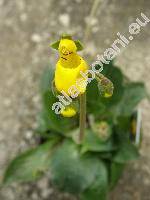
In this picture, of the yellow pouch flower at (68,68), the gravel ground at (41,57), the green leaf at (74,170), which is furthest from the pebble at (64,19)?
the yellow pouch flower at (68,68)

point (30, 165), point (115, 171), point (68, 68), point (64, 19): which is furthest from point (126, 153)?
point (64, 19)

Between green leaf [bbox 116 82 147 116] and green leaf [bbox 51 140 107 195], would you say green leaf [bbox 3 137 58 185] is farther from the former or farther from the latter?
green leaf [bbox 116 82 147 116]

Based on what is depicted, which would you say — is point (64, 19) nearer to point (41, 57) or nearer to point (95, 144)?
point (41, 57)

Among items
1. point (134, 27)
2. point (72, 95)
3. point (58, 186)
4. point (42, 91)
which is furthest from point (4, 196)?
point (134, 27)

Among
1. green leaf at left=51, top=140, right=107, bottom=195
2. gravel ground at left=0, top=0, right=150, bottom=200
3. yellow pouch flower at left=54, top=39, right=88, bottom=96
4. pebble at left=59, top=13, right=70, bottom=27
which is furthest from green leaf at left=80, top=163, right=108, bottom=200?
pebble at left=59, top=13, right=70, bottom=27

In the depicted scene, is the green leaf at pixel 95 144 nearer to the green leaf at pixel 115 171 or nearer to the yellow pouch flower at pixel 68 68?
the green leaf at pixel 115 171

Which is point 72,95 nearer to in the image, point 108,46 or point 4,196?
point 4,196

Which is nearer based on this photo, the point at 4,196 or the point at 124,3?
the point at 4,196
